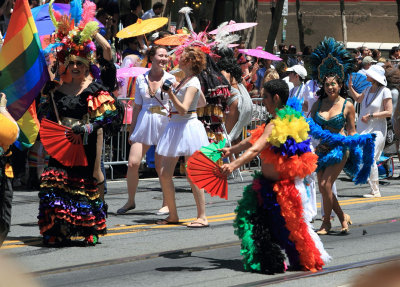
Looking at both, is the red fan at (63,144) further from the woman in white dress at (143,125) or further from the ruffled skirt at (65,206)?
the woman in white dress at (143,125)

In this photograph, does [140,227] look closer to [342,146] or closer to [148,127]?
[148,127]

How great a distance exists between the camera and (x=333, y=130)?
27.2 feet

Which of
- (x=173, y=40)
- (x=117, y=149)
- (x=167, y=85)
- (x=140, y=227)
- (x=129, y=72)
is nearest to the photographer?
(x=167, y=85)

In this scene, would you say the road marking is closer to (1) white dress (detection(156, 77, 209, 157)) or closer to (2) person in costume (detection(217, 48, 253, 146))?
(1) white dress (detection(156, 77, 209, 157))

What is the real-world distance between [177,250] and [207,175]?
4.33ft

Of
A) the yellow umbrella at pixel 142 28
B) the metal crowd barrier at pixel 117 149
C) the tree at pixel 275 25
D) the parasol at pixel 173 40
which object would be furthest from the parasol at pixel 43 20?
the tree at pixel 275 25

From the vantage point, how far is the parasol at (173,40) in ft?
33.8

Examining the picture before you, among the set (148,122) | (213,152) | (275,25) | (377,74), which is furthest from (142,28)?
(275,25)

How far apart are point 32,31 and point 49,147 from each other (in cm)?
166

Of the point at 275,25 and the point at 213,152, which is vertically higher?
the point at 275,25

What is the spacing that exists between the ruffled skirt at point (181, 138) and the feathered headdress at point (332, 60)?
1.48 m

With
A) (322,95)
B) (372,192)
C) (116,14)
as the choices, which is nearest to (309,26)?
(116,14)

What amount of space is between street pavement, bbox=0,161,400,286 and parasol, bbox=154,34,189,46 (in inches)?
86.2

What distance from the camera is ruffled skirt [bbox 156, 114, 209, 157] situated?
8.59 m
